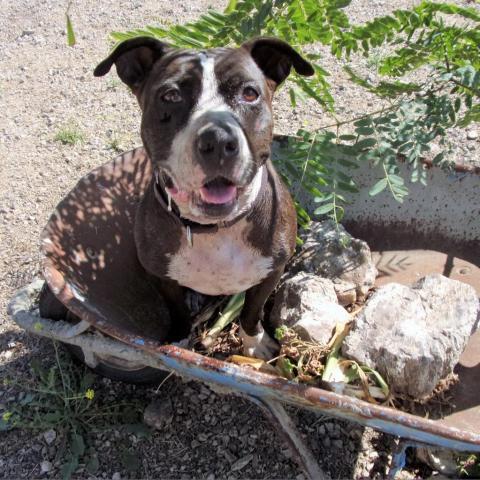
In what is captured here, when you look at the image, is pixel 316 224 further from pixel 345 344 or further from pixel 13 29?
pixel 13 29

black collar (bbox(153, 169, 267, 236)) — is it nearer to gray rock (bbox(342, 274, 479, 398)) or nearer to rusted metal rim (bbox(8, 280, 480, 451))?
rusted metal rim (bbox(8, 280, 480, 451))

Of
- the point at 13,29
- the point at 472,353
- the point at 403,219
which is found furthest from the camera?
the point at 13,29

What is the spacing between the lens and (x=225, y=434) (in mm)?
3297

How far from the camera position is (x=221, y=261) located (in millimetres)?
2754

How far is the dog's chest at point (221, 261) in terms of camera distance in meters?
2.71

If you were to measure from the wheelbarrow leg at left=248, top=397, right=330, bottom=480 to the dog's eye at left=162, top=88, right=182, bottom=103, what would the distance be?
4.17 ft

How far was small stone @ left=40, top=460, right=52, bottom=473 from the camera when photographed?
3.20 m

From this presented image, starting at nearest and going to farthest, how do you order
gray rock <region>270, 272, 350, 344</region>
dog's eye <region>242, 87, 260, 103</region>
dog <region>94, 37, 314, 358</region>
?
dog <region>94, 37, 314, 358</region>
dog's eye <region>242, 87, 260, 103</region>
gray rock <region>270, 272, 350, 344</region>

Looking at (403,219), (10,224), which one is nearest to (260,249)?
(403,219)

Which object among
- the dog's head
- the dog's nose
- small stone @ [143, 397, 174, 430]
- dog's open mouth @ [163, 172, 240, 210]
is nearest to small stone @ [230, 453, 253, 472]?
small stone @ [143, 397, 174, 430]

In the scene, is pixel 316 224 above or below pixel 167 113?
below

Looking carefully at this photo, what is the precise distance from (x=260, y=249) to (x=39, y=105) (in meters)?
3.91

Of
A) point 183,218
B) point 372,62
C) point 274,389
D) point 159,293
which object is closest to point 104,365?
point 159,293

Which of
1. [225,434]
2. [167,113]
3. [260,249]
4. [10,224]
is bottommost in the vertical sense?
[225,434]
